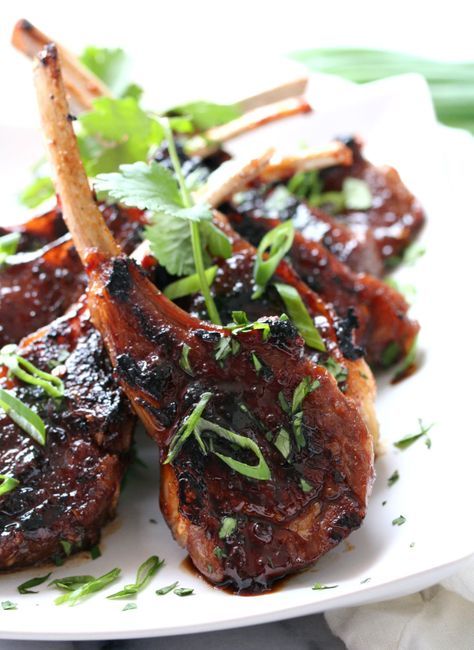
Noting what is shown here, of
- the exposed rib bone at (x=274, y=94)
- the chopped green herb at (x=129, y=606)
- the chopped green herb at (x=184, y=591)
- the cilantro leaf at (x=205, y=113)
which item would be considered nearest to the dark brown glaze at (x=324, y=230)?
the cilantro leaf at (x=205, y=113)

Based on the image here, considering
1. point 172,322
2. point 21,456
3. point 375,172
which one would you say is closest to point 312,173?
point 375,172

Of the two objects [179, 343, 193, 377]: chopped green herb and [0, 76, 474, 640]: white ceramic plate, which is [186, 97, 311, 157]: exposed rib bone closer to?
[0, 76, 474, 640]: white ceramic plate

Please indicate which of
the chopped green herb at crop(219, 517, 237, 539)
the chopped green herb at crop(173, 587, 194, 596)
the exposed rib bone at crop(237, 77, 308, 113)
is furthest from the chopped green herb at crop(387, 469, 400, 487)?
the exposed rib bone at crop(237, 77, 308, 113)

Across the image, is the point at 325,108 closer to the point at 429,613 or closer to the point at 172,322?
the point at 172,322

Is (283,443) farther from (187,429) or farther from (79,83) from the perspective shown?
(79,83)

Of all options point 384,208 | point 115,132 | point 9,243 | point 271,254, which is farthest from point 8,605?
point 384,208

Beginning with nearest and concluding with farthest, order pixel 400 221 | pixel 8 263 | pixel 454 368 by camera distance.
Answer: pixel 454 368 → pixel 8 263 → pixel 400 221

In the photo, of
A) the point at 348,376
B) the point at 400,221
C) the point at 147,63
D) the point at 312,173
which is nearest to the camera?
→ the point at 348,376
